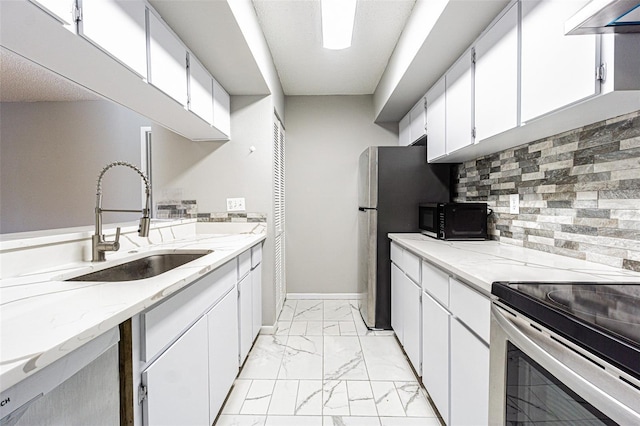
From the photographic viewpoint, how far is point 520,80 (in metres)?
1.35

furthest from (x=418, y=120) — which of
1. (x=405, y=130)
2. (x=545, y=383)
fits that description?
(x=545, y=383)

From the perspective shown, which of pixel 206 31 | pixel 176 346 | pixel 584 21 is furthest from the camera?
pixel 206 31

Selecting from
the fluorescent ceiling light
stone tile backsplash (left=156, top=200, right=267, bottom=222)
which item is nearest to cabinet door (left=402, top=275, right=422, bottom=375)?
stone tile backsplash (left=156, top=200, right=267, bottom=222)

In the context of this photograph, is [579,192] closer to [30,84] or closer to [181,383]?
[181,383]

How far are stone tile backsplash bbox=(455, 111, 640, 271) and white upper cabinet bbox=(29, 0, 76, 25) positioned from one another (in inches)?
80.9

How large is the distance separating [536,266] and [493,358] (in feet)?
1.68

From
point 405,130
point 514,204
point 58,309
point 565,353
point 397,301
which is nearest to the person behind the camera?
point 565,353

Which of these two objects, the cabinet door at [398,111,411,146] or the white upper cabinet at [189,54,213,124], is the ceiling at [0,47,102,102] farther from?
the cabinet door at [398,111,411,146]

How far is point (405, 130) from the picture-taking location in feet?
11.0

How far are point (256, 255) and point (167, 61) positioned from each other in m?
1.51

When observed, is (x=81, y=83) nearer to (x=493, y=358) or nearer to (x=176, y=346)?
(x=176, y=346)

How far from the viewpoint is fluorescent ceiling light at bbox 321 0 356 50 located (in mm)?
1885

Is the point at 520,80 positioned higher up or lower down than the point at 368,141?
lower down

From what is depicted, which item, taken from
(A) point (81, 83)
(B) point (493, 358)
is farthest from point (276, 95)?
(B) point (493, 358)
